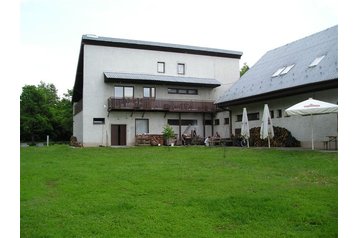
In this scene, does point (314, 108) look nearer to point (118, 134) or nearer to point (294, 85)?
point (294, 85)

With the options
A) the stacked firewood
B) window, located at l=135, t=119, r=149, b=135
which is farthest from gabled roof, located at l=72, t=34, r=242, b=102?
the stacked firewood

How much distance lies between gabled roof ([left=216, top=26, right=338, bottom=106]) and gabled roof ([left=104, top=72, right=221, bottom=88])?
7.79ft

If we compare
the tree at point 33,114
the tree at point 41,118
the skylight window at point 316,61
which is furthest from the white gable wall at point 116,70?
the tree at point 41,118

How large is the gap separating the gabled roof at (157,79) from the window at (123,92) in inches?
27.0

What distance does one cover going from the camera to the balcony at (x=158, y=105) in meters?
24.4

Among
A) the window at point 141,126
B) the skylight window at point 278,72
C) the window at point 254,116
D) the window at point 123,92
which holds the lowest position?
the window at point 141,126

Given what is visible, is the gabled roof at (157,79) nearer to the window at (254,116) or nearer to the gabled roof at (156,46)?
the gabled roof at (156,46)

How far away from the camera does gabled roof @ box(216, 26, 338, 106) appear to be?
682 inches

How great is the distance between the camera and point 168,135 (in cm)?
2438

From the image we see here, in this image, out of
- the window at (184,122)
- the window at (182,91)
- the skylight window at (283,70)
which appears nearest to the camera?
the skylight window at (283,70)

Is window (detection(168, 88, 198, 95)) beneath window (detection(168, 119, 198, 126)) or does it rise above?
above

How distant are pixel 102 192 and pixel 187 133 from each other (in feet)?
68.4

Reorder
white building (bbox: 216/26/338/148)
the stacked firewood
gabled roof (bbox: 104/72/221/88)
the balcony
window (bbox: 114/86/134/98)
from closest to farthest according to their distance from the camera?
Answer: white building (bbox: 216/26/338/148) < the stacked firewood < the balcony < gabled roof (bbox: 104/72/221/88) < window (bbox: 114/86/134/98)

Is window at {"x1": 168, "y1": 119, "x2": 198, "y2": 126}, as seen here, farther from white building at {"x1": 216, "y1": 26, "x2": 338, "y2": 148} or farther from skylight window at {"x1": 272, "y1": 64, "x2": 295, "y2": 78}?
skylight window at {"x1": 272, "y1": 64, "x2": 295, "y2": 78}
